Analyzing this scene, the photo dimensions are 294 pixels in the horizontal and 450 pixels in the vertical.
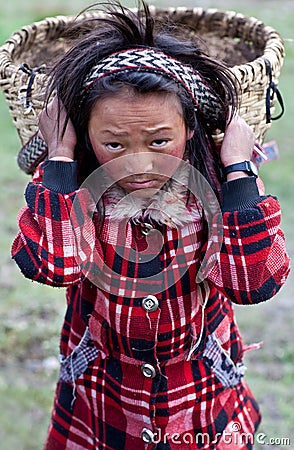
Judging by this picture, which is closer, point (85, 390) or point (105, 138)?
point (105, 138)

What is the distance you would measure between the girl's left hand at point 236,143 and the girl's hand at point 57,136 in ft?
→ 0.95

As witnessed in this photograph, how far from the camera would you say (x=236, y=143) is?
A: 128cm

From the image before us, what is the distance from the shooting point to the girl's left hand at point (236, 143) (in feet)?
4.19

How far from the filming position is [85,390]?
4.72 feet

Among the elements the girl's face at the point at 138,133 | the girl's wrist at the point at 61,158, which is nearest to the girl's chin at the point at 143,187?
the girl's face at the point at 138,133

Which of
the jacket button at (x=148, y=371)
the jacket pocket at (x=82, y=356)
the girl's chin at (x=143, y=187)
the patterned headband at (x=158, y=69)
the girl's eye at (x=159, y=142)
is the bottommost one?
the jacket pocket at (x=82, y=356)

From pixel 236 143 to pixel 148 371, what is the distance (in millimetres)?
480

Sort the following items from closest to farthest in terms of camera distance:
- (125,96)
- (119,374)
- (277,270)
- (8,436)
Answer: (125,96) → (277,270) → (119,374) → (8,436)

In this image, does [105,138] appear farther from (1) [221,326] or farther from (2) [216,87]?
(1) [221,326]

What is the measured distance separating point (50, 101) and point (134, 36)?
207 millimetres

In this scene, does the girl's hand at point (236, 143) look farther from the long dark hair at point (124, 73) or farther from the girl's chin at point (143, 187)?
the girl's chin at point (143, 187)

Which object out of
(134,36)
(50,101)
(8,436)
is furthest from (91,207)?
(8,436)

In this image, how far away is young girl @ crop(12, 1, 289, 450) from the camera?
1186mm

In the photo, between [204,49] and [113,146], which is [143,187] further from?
[204,49]
